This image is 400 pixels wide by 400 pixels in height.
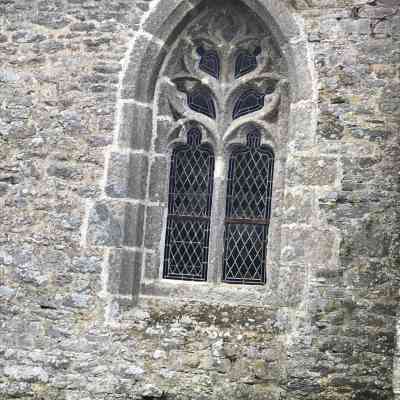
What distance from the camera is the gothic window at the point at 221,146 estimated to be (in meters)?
5.92

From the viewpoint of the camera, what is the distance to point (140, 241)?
5.96 meters

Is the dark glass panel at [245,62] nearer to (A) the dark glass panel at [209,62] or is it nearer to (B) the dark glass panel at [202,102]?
(A) the dark glass panel at [209,62]

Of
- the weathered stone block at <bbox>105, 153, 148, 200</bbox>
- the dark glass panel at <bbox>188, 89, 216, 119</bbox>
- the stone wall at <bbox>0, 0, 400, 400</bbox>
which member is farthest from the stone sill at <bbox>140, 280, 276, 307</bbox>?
the dark glass panel at <bbox>188, 89, 216, 119</bbox>

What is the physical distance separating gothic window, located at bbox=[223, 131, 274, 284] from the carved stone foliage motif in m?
0.26

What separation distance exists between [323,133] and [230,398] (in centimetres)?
234

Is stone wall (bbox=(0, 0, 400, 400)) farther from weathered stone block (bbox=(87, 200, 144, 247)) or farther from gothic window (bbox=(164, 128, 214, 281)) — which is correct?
gothic window (bbox=(164, 128, 214, 281))

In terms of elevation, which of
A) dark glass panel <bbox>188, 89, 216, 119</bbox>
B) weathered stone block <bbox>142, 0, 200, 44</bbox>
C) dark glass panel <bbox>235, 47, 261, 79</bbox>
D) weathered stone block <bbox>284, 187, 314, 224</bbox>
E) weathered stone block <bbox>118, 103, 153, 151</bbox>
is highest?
weathered stone block <bbox>142, 0, 200, 44</bbox>

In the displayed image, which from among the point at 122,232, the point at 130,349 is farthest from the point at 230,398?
the point at 122,232

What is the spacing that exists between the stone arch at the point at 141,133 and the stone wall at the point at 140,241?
35 millimetres

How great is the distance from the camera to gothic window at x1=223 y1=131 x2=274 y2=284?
5.87 meters

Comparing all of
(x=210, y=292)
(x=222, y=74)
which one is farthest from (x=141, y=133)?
(x=210, y=292)

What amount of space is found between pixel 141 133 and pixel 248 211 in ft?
3.93

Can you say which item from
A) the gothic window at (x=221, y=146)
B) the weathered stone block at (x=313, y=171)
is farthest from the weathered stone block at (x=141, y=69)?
the weathered stone block at (x=313, y=171)

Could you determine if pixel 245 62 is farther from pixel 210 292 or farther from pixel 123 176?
pixel 210 292
